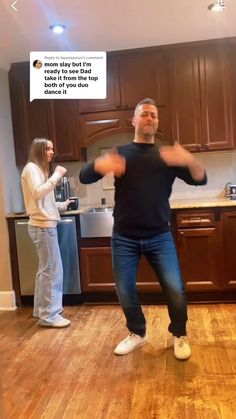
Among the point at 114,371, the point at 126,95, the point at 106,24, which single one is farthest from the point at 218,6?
the point at 114,371

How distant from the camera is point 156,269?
7.61 feet

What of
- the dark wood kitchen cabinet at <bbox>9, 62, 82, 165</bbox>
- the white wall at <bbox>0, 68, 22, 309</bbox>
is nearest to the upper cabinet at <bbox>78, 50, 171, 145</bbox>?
the dark wood kitchen cabinet at <bbox>9, 62, 82, 165</bbox>

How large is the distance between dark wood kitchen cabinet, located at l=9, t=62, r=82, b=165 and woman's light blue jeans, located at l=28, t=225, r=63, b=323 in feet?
3.11

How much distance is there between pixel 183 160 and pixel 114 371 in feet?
4.02

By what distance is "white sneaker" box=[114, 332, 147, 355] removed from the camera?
239cm

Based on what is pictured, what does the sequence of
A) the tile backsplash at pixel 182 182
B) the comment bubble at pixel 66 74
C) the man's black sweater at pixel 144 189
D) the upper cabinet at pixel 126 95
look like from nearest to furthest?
the comment bubble at pixel 66 74, the man's black sweater at pixel 144 189, the upper cabinet at pixel 126 95, the tile backsplash at pixel 182 182

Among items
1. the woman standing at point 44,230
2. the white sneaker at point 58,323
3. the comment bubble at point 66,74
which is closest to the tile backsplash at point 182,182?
the woman standing at point 44,230

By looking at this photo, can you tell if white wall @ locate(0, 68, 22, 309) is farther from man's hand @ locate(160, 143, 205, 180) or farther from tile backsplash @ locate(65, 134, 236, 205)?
man's hand @ locate(160, 143, 205, 180)

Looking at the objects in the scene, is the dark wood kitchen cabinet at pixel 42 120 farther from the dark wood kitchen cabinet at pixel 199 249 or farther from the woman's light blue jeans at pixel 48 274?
the dark wood kitchen cabinet at pixel 199 249

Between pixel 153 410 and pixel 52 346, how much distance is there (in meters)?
0.98

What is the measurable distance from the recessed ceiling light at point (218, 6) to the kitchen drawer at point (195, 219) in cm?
145

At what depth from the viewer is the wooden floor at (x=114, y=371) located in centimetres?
183

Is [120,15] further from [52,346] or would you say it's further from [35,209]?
[52,346]

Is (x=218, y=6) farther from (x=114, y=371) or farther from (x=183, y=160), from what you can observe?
(x=114, y=371)
